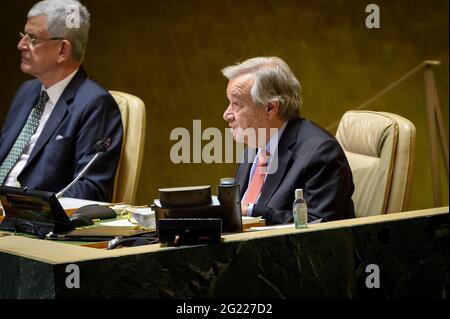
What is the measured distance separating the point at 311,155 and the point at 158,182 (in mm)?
2673

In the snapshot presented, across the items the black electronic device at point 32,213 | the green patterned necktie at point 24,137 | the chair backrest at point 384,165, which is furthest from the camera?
the green patterned necktie at point 24,137

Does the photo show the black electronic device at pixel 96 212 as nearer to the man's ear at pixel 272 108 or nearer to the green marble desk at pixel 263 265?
the man's ear at pixel 272 108

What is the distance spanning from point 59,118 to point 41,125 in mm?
144

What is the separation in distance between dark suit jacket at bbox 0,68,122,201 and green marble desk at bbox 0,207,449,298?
1509mm

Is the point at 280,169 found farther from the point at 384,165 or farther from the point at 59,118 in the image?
the point at 59,118

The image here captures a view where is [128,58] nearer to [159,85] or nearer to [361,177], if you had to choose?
[159,85]

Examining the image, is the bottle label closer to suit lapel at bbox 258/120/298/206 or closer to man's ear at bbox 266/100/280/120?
suit lapel at bbox 258/120/298/206

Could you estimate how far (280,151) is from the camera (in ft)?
10.2

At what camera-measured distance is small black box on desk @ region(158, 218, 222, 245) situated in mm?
1984

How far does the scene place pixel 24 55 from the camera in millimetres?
4016

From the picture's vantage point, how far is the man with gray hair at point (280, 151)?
294cm

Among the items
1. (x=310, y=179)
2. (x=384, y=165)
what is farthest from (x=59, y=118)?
(x=384, y=165)

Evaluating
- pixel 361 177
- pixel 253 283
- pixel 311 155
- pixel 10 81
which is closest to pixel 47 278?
pixel 253 283

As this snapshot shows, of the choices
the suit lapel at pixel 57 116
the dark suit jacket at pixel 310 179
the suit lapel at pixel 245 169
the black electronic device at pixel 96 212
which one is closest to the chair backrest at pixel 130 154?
the suit lapel at pixel 57 116
